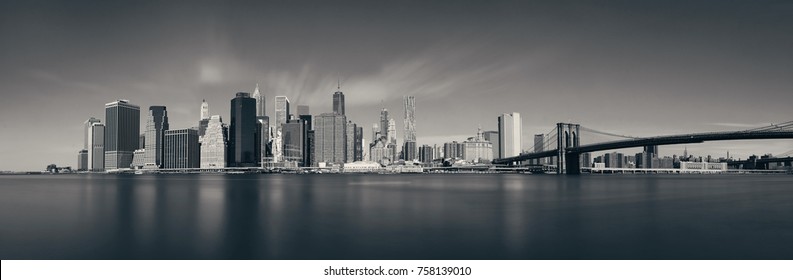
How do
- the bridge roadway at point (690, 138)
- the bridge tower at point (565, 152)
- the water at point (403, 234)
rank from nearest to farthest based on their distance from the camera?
1. the water at point (403, 234)
2. the bridge roadway at point (690, 138)
3. the bridge tower at point (565, 152)

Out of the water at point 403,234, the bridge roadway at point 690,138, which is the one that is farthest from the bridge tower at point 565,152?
the water at point 403,234

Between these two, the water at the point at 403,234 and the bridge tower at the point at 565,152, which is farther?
the bridge tower at the point at 565,152

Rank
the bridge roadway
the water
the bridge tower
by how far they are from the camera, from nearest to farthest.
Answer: the water
the bridge roadway
the bridge tower

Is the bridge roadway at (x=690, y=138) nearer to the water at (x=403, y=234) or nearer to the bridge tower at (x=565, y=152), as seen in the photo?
the bridge tower at (x=565, y=152)

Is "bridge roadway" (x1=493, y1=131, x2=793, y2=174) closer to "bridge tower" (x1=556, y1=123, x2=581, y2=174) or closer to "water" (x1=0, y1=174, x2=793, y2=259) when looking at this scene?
"bridge tower" (x1=556, y1=123, x2=581, y2=174)

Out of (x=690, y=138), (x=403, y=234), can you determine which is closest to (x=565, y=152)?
(x=690, y=138)

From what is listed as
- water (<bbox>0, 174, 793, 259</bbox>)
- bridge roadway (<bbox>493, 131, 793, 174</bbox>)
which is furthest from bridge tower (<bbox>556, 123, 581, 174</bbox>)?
water (<bbox>0, 174, 793, 259</bbox>)

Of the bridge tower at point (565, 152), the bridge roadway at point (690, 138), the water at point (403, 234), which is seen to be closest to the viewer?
the water at point (403, 234)

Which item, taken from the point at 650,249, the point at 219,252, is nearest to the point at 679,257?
the point at 650,249

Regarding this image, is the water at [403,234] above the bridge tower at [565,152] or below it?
below

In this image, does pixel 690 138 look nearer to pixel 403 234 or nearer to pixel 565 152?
pixel 565 152

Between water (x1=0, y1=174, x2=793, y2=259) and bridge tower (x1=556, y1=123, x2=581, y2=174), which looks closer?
water (x1=0, y1=174, x2=793, y2=259)

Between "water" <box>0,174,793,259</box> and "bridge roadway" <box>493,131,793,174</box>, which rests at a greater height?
"bridge roadway" <box>493,131,793,174</box>
